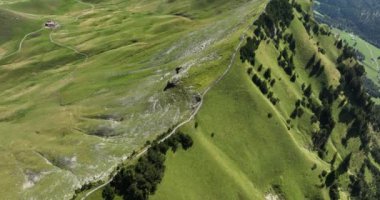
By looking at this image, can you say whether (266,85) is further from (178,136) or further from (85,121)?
(85,121)

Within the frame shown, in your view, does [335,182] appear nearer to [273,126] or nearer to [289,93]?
[273,126]

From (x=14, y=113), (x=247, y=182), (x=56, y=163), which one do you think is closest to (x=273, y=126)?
(x=247, y=182)

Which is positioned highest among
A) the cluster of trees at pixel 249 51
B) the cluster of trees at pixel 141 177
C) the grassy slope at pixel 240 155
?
the cluster of trees at pixel 249 51

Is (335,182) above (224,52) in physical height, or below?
below

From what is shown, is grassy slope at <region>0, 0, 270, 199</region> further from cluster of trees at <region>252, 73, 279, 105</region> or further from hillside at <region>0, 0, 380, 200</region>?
cluster of trees at <region>252, 73, 279, 105</region>

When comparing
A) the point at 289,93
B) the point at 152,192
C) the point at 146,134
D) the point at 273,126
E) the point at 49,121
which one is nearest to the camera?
the point at 152,192

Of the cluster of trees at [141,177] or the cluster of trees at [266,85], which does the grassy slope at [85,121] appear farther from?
the cluster of trees at [266,85]

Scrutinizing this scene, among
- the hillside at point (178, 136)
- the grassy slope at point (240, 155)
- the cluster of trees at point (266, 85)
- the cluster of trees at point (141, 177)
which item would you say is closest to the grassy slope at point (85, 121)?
the hillside at point (178, 136)
